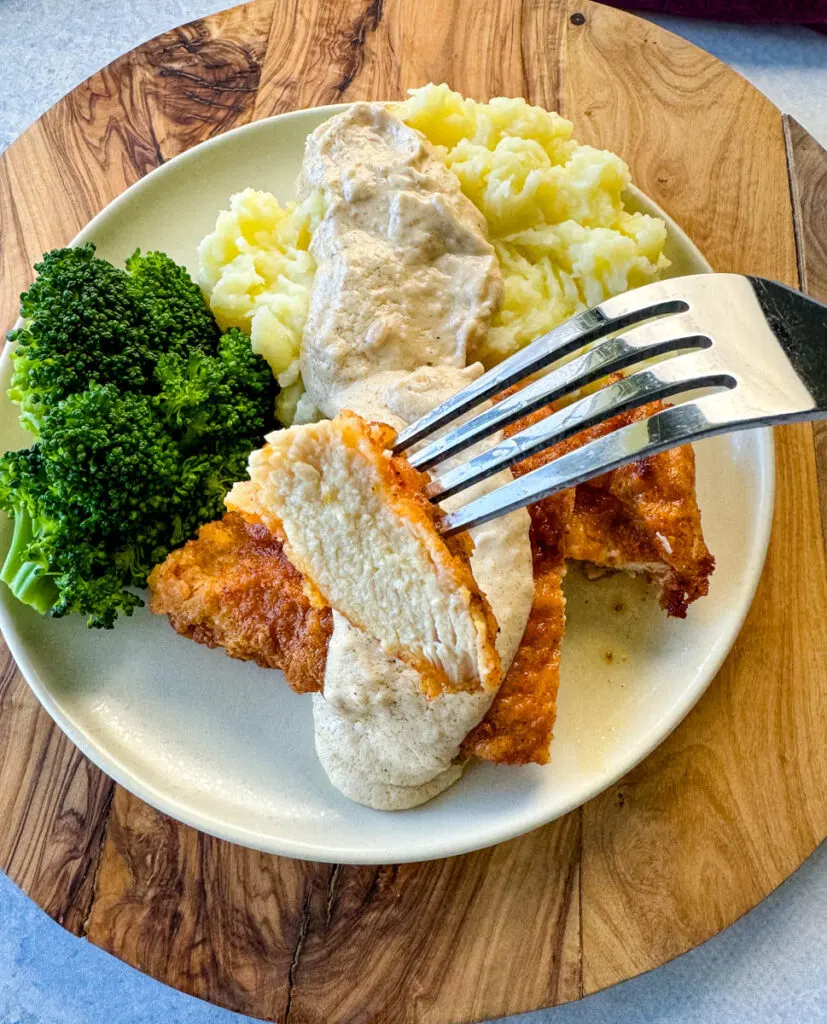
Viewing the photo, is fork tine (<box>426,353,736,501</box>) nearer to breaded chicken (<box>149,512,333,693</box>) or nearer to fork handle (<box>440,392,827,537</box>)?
fork handle (<box>440,392,827,537</box>)

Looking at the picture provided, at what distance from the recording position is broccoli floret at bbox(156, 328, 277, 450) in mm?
3320

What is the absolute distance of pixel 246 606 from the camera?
3273 mm

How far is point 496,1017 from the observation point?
3234 millimetres

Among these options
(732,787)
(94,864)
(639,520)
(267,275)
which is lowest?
(732,787)

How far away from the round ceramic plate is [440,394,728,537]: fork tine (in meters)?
1.06

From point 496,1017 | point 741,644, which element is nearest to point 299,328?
point 741,644

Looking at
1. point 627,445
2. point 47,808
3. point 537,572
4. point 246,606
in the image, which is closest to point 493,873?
point 537,572

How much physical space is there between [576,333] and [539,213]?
1.12 metres

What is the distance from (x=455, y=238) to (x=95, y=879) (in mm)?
2746

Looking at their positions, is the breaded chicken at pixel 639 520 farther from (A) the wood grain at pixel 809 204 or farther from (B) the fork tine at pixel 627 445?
(A) the wood grain at pixel 809 204

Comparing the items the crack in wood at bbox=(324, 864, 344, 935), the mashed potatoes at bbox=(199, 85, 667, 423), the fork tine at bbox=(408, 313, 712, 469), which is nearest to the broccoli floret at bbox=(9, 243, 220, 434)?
the mashed potatoes at bbox=(199, 85, 667, 423)

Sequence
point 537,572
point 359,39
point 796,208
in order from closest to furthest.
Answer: point 537,572 → point 796,208 → point 359,39

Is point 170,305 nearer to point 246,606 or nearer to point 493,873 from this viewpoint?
point 246,606

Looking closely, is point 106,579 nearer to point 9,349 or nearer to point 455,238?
point 9,349
